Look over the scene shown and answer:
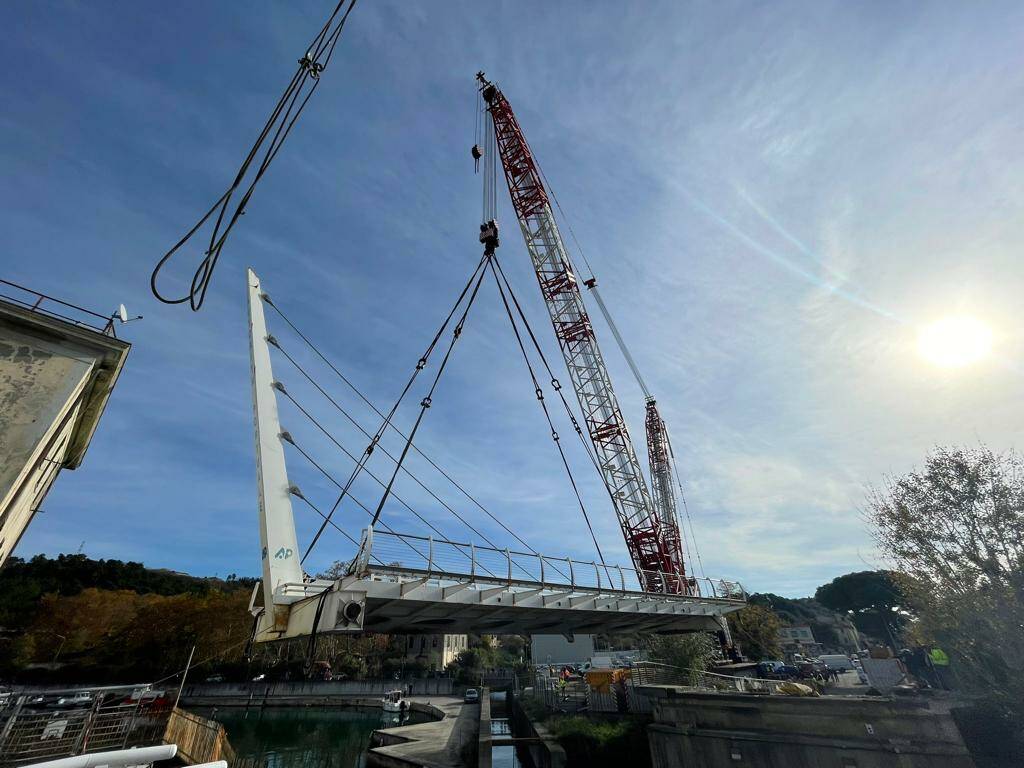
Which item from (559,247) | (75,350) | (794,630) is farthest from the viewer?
(794,630)

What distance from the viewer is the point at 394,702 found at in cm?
4878

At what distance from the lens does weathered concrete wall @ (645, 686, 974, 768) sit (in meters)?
13.0

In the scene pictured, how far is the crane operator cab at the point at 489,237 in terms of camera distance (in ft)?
71.3

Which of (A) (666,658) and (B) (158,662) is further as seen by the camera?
(B) (158,662)

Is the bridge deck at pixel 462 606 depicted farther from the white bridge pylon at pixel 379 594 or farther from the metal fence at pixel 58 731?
the metal fence at pixel 58 731

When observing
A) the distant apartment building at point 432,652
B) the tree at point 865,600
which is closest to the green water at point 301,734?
the distant apartment building at point 432,652

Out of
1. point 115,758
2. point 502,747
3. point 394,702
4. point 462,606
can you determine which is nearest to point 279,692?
point 394,702

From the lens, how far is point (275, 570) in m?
13.0

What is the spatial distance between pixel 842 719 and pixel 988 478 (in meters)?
12.6

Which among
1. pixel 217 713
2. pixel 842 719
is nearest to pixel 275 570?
pixel 842 719

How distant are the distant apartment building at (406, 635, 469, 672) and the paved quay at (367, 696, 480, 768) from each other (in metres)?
37.0

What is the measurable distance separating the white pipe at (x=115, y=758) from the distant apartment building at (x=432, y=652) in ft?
203

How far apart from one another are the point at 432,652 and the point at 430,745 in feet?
180

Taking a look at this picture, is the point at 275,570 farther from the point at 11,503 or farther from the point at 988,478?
the point at 988,478
